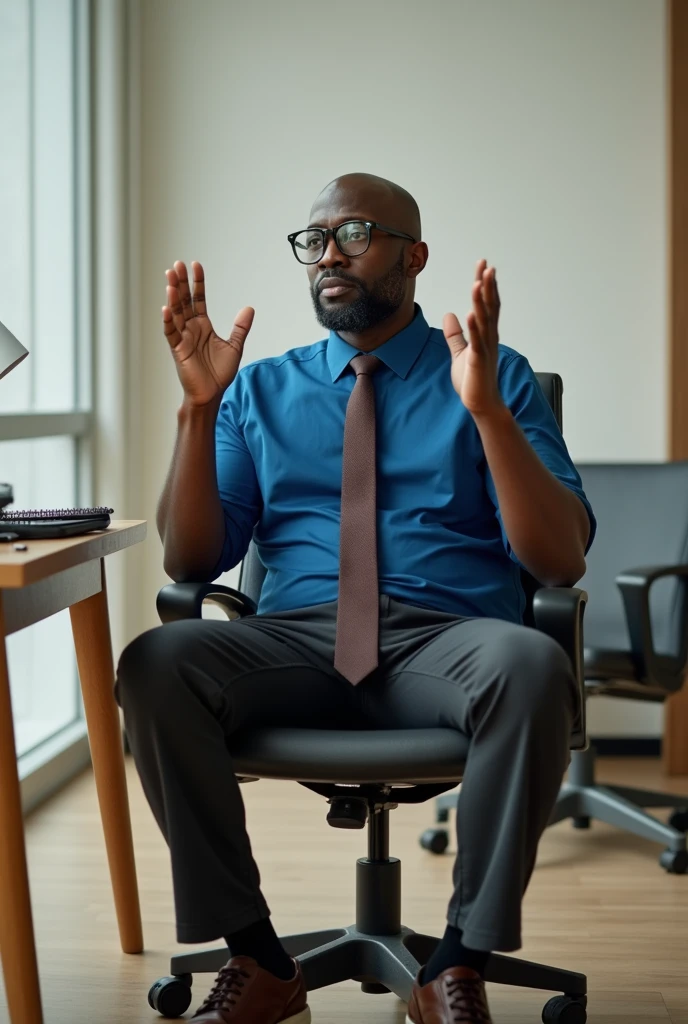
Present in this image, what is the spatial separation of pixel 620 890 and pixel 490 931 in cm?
118

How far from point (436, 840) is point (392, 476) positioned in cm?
119

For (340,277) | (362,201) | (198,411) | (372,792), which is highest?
(362,201)

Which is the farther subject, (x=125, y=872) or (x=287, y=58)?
(x=287, y=58)

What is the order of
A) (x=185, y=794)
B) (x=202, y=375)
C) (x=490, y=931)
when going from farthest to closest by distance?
(x=202, y=375) < (x=185, y=794) < (x=490, y=931)

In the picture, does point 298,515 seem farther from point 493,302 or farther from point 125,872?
point 125,872

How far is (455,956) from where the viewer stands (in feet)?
5.65


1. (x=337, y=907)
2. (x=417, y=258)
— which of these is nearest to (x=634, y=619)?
(x=337, y=907)

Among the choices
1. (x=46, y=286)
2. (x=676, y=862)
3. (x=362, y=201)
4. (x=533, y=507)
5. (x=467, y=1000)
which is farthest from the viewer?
(x=46, y=286)

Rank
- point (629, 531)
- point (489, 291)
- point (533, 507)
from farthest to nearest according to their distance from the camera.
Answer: point (629, 531), point (533, 507), point (489, 291)

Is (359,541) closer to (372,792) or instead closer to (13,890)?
(372,792)

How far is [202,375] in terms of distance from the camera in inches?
77.5

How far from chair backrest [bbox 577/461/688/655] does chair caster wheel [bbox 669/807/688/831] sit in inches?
17.5

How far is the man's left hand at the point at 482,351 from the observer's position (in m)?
1.79

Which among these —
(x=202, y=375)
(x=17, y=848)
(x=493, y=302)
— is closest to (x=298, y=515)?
(x=202, y=375)
